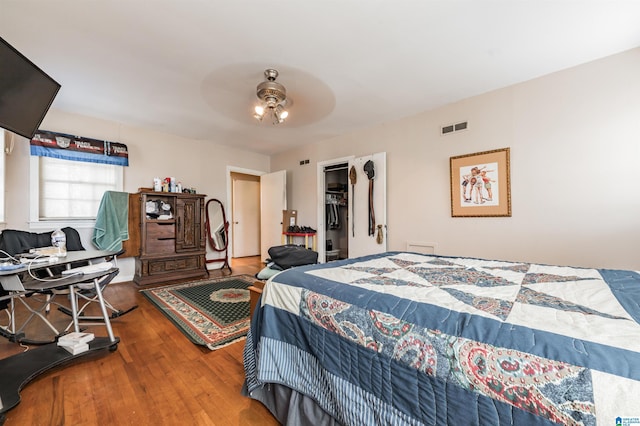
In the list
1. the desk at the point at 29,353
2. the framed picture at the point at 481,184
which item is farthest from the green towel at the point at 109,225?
the framed picture at the point at 481,184

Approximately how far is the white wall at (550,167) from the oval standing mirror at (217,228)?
3.49 m

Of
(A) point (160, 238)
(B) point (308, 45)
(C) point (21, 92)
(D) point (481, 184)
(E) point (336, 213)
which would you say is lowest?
(A) point (160, 238)

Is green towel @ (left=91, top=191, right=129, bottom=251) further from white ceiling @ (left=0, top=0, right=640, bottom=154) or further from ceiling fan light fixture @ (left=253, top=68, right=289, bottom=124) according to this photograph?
ceiling fan light fixture @ (left=253, top=68, right=289, bottom=124)

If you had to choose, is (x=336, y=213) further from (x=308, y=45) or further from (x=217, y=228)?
(x=308, y=45)

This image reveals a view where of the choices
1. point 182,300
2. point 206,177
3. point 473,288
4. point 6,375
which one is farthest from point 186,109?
point 473,288

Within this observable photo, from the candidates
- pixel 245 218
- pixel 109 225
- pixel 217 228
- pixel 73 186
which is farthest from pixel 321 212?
pixel 73 186

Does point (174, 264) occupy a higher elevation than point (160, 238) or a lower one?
lower

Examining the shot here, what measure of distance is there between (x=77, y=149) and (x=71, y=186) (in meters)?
0.54

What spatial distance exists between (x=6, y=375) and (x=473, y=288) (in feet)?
9.07

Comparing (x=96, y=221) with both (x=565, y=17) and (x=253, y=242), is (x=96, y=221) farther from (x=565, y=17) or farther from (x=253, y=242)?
(x=565, y=17)

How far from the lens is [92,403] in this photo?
1.50 meters

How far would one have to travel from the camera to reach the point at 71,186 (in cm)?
379

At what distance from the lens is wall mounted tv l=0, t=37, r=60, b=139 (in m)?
1.69

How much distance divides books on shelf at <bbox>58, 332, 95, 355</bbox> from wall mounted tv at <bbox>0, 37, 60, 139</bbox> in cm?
154
